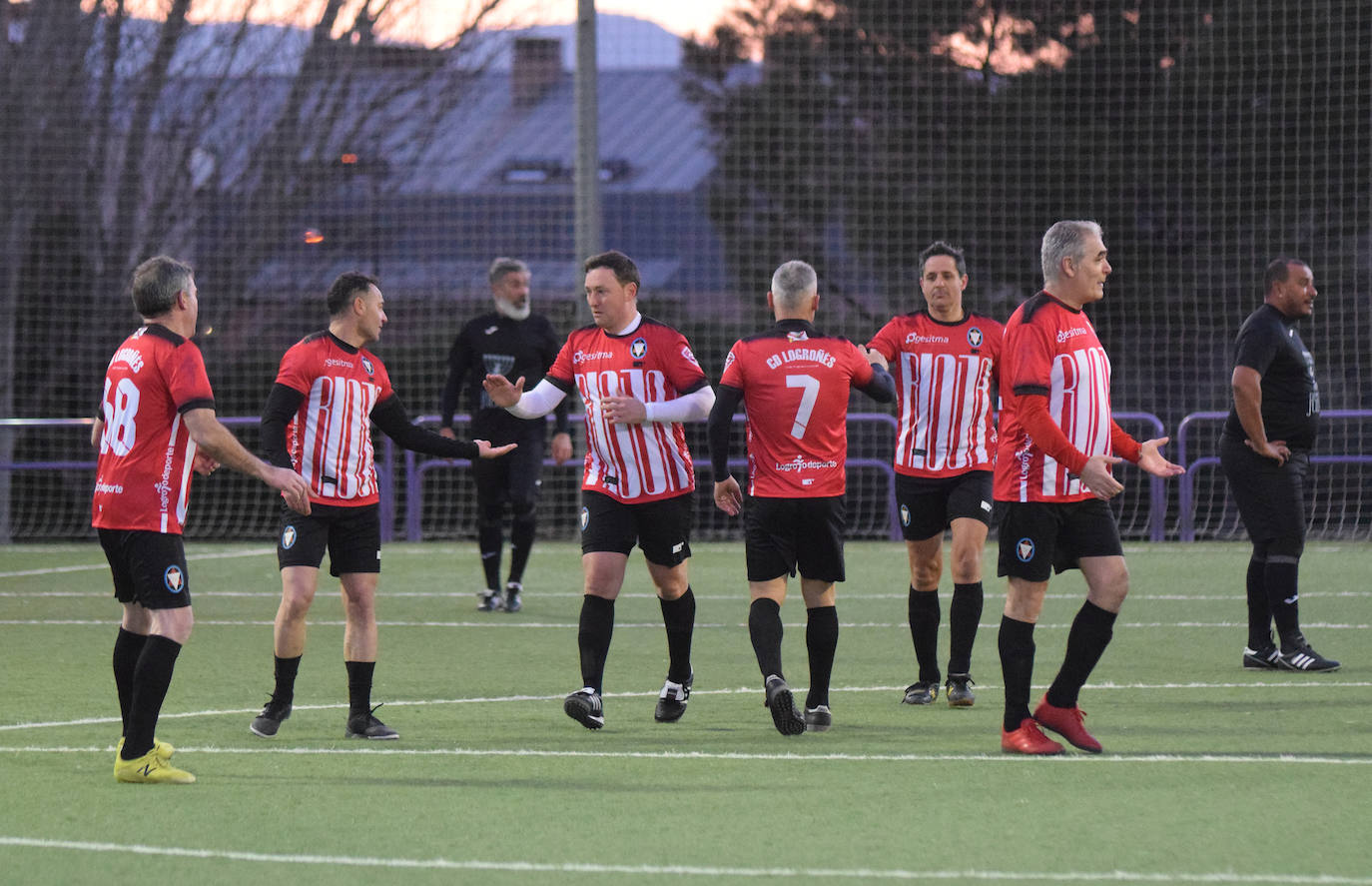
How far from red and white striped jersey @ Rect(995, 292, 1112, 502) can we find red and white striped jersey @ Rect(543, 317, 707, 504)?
135cm

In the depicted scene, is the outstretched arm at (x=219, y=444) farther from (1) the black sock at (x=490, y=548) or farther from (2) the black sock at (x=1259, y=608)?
(1) the black sock at (x=490, y=548)

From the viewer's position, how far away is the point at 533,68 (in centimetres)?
2091

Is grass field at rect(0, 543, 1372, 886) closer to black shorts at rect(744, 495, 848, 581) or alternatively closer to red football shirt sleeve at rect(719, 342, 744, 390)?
black shorts at rect(744, 495, 848, 581)

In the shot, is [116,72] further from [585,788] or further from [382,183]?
[585,788]

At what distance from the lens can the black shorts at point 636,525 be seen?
6.75m

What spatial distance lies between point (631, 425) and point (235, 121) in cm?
1449

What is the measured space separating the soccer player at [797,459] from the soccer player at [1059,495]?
80 cm

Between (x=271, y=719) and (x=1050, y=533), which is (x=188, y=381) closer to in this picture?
(x=271, y=719)

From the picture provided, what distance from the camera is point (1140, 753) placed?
602cm

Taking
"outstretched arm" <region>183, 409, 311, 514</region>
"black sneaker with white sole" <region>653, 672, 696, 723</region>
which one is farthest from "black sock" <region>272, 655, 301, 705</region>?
"black sneaker with white sole" <region>653, 672, 696, 723</region>

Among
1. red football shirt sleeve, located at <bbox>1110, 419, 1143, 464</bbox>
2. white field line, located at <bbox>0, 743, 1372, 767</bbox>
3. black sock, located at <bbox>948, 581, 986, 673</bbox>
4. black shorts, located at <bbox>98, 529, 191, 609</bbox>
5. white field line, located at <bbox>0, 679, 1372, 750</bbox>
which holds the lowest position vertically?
white field line, located at <bbox>0, 679, 1372, 750</bbox>

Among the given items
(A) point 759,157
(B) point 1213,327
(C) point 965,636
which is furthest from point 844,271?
(C) point 965,636

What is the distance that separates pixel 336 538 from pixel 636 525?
3.71ft

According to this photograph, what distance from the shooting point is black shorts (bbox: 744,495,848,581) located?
261 inches
